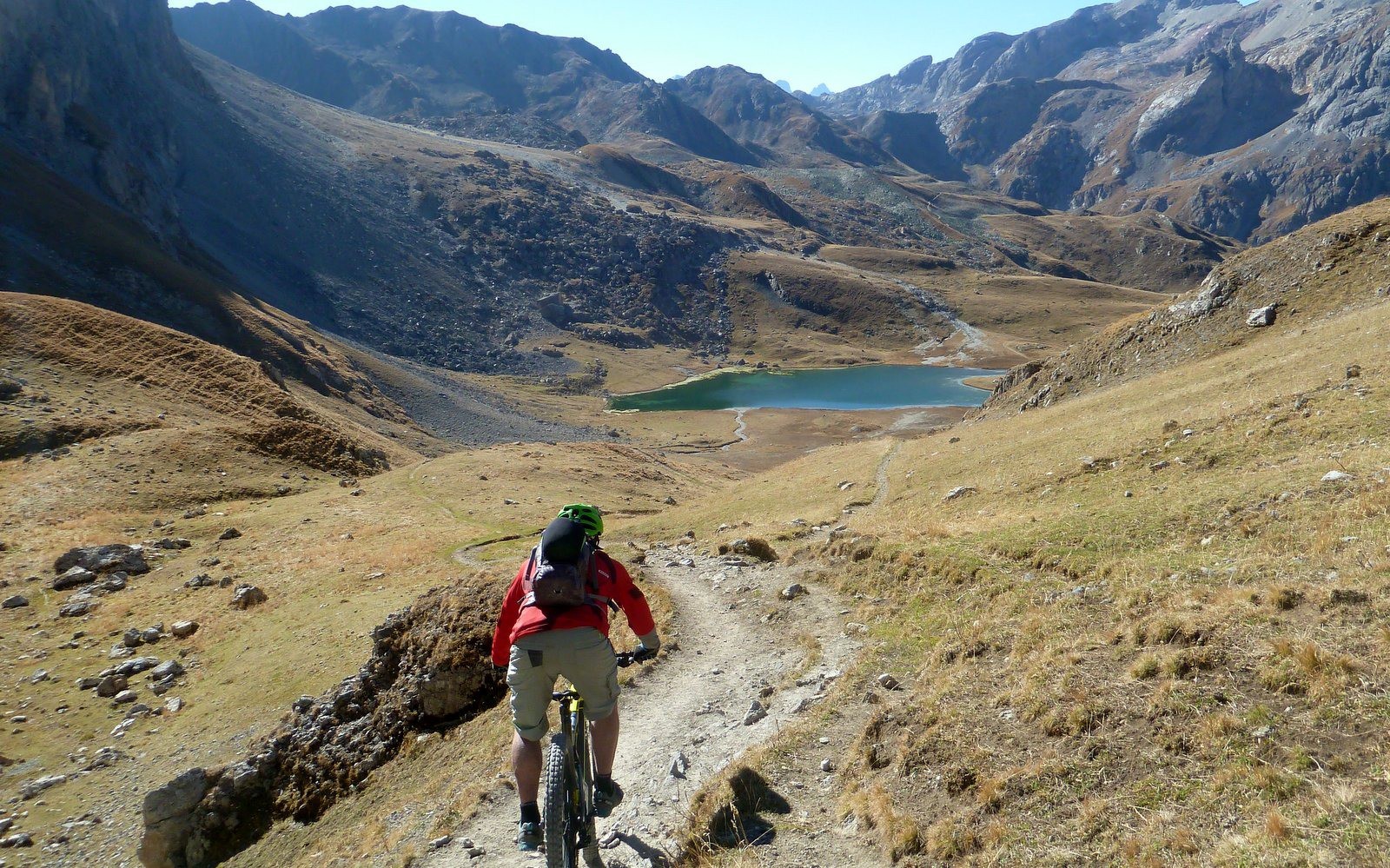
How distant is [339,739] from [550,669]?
12.0 meters

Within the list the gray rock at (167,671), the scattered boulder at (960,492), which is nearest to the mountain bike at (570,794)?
the gray rock at (167,671)

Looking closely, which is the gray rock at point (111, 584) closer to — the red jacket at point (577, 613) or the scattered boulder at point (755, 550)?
the scattered boulder at point (755, 550)

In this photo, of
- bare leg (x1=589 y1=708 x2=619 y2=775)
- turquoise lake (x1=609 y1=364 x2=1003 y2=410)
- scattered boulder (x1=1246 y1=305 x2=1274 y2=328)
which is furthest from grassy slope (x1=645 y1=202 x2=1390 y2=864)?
turquoise lake (x1=609 y1=364 x2=1003 y2=410)

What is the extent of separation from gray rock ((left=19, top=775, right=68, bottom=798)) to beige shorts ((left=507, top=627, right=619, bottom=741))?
18.4m

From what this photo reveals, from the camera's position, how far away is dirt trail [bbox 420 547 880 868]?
948 cm

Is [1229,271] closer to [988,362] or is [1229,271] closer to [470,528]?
[470,528]

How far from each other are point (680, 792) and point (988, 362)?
18611cm

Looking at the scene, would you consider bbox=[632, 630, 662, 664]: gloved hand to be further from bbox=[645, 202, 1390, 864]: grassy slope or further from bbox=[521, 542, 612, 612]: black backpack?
bbox=[645, 202, 1390, 864]: grassy slope

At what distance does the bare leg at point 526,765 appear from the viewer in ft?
27.4

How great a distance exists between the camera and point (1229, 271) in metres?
47.8

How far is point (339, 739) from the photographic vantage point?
56.4ft

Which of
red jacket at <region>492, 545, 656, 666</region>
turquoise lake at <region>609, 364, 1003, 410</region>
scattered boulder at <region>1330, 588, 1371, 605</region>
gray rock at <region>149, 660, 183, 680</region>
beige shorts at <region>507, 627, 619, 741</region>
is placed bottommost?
turquoise lake at <region>609, 364, 1003, 410</region>

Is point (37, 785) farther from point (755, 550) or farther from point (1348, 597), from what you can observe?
point (1348, 597)

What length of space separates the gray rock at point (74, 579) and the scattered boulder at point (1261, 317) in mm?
60534
